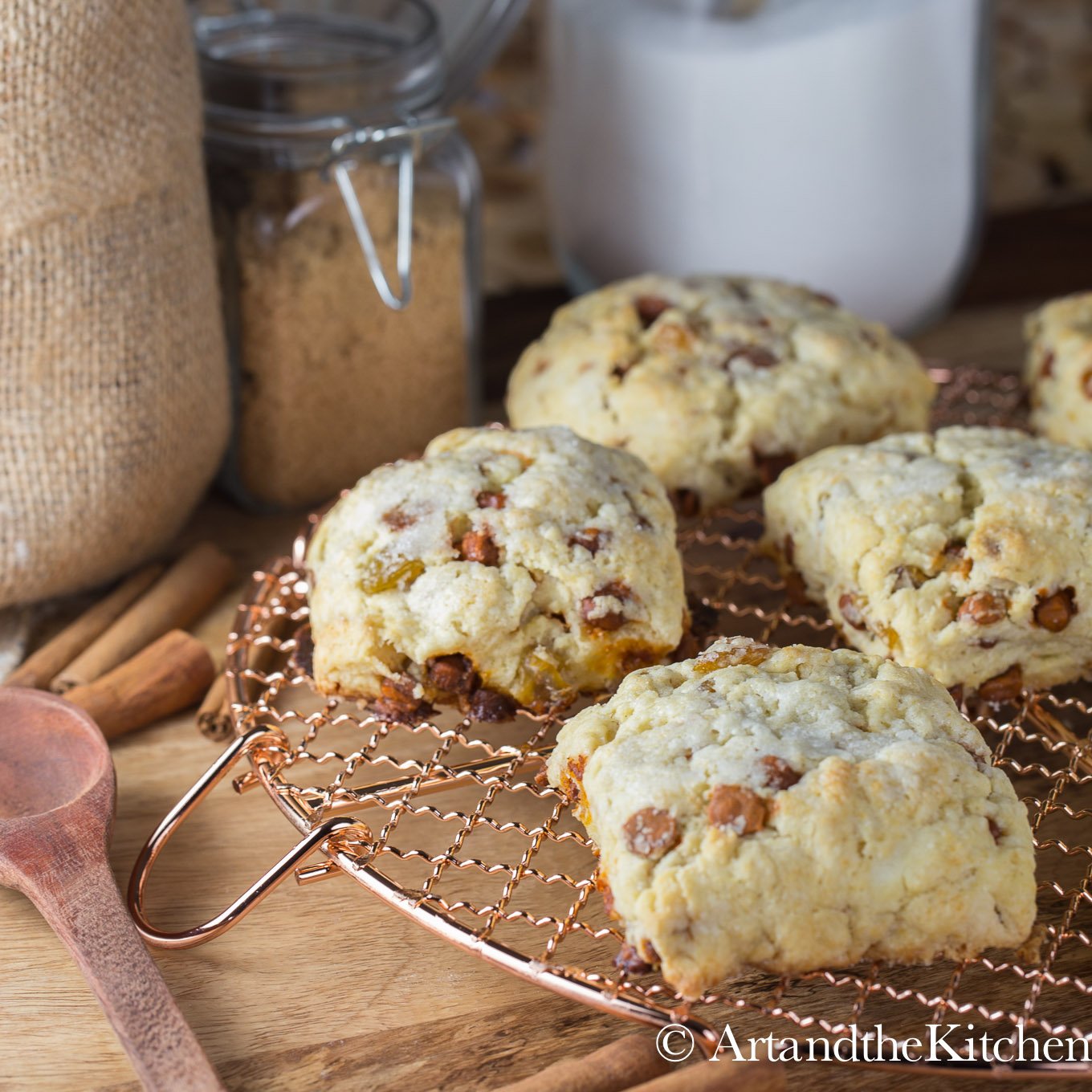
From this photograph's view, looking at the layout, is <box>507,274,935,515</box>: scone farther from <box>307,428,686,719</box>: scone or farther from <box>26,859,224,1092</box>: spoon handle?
<box>26,859,224,1092</box>: spoon handle

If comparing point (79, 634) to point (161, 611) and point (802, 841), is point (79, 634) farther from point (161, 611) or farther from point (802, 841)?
point (802, 841)

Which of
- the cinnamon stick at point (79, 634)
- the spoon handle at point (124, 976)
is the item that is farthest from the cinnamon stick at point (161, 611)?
the spoon handle at point (124, 976)

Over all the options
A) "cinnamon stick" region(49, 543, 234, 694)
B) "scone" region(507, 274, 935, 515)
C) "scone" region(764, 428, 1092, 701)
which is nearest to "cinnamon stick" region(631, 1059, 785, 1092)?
"scone" region(764, 428, 1092, 701)

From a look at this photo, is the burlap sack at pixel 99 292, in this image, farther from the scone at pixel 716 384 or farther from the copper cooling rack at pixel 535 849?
the scone at pixel 716 384

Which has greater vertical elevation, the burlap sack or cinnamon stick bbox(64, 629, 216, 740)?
the burlap sack

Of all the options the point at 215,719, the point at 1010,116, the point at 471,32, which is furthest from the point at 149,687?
the point at 1010,116
